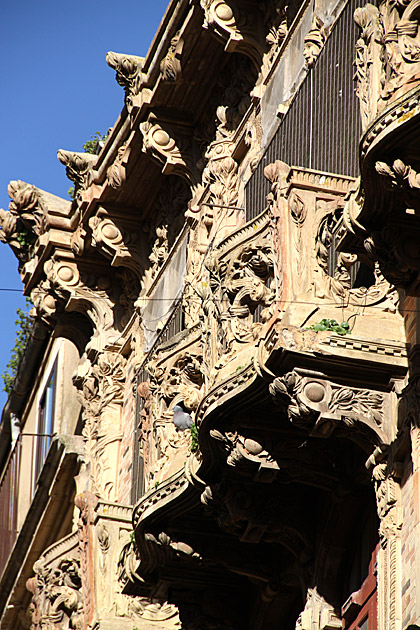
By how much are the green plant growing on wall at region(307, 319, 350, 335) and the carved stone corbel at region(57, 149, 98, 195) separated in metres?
11.8

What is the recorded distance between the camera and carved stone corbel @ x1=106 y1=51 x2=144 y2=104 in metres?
23.2

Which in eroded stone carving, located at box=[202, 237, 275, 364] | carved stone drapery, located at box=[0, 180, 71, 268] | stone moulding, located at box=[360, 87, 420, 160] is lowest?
eroded stone carving, located at box=[202, 237, 275, 364]

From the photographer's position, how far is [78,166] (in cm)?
2558

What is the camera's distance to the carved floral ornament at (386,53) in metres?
12.9

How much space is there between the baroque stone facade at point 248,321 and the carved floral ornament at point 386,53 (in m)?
0.02

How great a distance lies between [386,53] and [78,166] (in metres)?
13.0

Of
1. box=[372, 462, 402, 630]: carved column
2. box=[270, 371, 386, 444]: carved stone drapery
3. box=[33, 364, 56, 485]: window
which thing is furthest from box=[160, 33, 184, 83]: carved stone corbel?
box=[33, 364, 56, 485]: window

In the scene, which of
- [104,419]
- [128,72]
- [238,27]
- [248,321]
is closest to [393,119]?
[248,321]

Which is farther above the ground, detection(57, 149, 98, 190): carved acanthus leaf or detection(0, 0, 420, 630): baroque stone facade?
detection(57, 149, 98, 190): carved acanthus leaf

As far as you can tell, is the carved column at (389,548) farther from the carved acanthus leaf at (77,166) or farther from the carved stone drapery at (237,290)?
the carved acanthus leaf at (77,166)

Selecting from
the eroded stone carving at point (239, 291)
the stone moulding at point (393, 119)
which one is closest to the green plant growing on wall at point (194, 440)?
the eroded stone carving at point (239, 291)

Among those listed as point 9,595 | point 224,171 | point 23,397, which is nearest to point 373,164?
point 224,171

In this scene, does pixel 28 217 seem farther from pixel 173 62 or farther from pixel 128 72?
pixel 173 62

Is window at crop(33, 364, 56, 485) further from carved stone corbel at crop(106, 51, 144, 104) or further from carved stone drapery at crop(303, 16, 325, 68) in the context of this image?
carved stone drapery at crop(303, 16, 325, 68)
